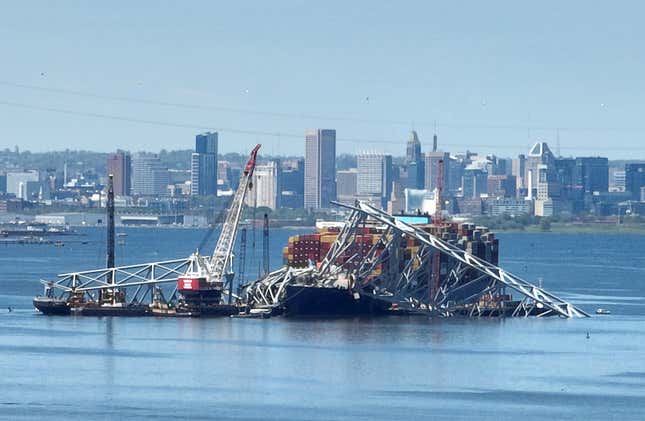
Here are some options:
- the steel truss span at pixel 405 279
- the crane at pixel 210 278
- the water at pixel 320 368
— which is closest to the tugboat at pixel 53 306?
the water at pixel 320 368

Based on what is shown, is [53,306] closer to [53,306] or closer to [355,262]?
[53,306]

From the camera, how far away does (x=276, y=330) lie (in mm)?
100938

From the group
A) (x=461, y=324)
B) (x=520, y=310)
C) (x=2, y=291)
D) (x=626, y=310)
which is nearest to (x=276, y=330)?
(x=461, y=324)

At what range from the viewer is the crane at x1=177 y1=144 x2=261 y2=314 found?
108125 mm

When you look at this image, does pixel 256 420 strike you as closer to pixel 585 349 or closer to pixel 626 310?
pixel 585 349

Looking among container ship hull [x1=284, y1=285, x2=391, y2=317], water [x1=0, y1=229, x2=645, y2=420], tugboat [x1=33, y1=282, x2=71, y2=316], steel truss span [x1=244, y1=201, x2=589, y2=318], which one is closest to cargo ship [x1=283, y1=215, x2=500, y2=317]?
container ship hull [x1=284, y1=285, x2=391, y2=317]

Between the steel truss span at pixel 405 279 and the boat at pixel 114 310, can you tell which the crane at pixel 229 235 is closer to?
the steel truss span at pixel 405 279

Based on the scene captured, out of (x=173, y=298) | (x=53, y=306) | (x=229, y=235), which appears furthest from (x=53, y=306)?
(x=229, y=235)

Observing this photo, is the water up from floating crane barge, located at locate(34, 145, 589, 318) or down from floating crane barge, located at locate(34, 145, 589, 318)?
Answer: down

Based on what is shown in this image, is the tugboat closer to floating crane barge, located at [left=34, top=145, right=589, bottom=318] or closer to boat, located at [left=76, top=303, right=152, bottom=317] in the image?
floating crane barge, located at [left=34, top=145, right=589, bottom=318]

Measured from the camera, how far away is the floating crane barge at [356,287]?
10862 cm

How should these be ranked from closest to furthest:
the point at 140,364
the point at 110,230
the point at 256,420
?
1. the point at 256,420
2. the point at 140,364
3. the point at 110,230

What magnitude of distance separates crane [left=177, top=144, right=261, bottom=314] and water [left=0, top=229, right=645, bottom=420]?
2.21 m

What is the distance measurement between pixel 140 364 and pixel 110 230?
111 feet
